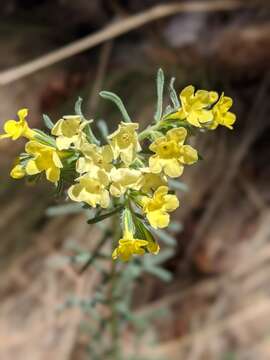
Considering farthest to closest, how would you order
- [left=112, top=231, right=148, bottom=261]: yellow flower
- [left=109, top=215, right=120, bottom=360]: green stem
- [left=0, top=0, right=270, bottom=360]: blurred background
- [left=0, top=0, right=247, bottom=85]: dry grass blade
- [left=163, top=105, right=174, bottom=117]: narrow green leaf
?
[left=0, top=0, right=270, bottom=360]: blurred background → [left=0, top=0, right=247, bottom=85]: dry grass blade → [left=109, top=215, right=120, bottom=360]: green stem → [left=163, top=105, right=174, bottom=117]: narrow green leaf → [left=112, top=231, right=148, bottom=261]: yellow flower

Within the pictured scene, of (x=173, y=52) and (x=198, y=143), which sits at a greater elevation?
(x=173, y=52)

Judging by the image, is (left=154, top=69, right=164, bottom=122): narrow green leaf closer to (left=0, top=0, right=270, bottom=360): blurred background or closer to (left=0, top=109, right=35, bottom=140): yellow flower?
(left=0, top=109, right=35, bottom=140): yellow flower

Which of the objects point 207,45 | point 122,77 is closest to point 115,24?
point 122,77

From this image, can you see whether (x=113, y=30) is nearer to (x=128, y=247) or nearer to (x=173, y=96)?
(x=173, y=96)

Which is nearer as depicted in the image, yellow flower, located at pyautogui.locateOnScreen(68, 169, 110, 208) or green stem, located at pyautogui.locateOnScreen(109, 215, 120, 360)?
yellow flower, located at pyautogui.locateOnScreen(68, 169, 110, 208)

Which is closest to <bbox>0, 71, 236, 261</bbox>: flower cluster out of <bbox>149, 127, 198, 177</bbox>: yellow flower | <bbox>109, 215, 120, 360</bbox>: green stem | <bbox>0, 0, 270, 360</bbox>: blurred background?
<bbox>149, 127, 198, 177</bbox>: yellow flower

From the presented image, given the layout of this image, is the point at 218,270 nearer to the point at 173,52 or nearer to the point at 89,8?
the point at 173,52

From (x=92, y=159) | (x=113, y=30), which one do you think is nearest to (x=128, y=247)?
(x=92, y=159)
